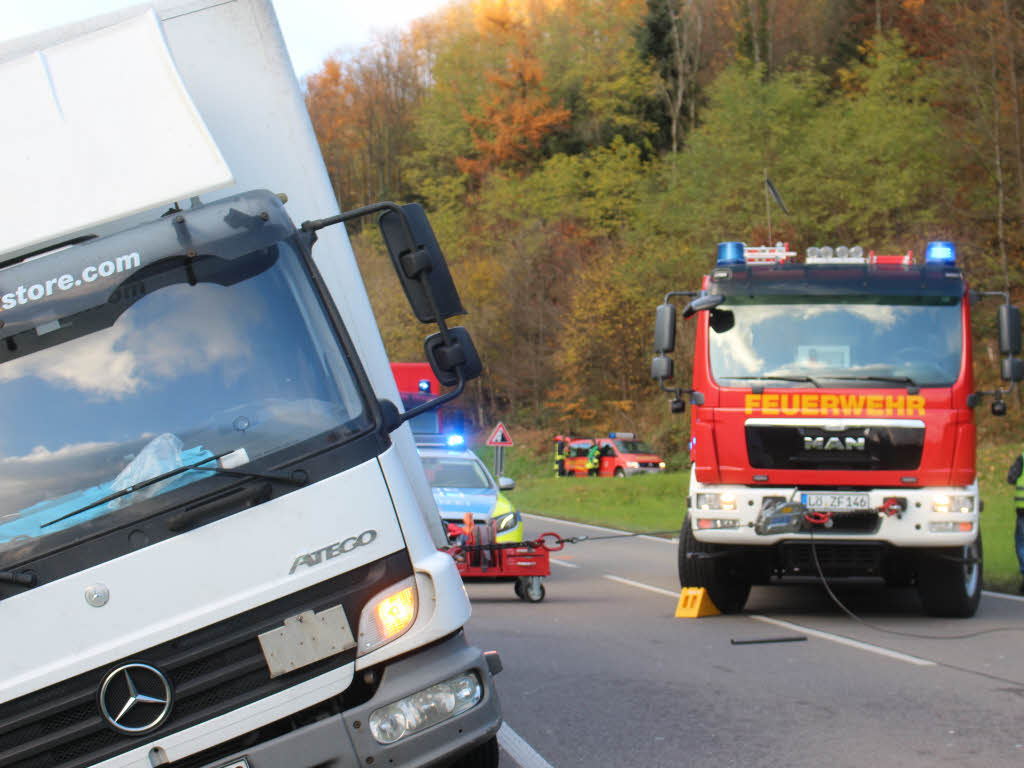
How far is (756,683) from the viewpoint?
8.23 m

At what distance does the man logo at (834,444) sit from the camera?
10781mm

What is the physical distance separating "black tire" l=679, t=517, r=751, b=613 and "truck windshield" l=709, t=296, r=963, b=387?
65.5 inches

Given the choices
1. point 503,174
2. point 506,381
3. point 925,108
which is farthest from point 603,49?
point 925,108

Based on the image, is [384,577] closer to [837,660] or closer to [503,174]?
[837,660]

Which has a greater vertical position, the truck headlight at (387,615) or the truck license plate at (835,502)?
the truck headlight at (387,615)

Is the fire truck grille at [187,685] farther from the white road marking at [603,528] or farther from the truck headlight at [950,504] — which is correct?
the white road marking at [603,528]

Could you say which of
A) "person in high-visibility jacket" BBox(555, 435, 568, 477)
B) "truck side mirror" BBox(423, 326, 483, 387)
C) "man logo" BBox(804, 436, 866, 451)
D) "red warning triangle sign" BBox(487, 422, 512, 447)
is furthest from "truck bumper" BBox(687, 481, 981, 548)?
"person in high-visibility jacket" BBox(555, 435, 568, 477)

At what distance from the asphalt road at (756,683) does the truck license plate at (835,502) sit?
3.34ft

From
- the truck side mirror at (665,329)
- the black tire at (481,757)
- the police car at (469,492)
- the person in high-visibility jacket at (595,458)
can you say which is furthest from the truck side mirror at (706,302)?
the person in high-visibility jacket at (595,458)

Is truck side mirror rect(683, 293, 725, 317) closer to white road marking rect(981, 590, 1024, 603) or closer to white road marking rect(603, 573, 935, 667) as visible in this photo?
white road marking rect(603, 573, 935, 667)

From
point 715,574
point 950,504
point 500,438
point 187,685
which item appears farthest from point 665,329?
point 500,438

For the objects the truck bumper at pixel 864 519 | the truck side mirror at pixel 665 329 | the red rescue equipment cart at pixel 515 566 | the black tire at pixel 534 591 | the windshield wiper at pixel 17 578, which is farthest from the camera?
the black tire at pixel 534 591

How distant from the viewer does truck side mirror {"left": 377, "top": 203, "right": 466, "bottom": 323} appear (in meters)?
4.88

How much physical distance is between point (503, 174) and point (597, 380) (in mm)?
24280
